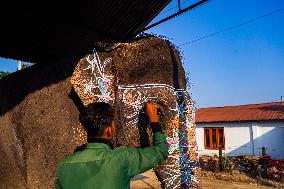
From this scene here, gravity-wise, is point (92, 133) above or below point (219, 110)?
below

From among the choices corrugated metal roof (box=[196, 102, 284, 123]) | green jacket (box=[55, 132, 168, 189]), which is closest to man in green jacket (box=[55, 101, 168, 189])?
green jacket (box=[55, 132, 168, 189])

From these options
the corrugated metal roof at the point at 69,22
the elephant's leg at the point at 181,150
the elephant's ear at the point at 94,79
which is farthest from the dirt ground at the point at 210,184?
the elephant's ear at the point at 94,79

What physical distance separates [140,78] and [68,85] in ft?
3.42

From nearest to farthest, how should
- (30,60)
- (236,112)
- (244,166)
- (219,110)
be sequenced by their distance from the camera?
(30,60) < (244,166) < (236,112) < (219,110)

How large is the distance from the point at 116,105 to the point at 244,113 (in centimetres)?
2017

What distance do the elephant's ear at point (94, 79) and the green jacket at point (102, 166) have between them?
6.02ft

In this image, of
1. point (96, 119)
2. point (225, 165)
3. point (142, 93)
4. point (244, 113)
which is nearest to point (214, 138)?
point (244, 113)

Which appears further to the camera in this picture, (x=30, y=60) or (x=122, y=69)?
(x=30, y=60)

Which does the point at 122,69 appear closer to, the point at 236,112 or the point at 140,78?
the point at 140,78

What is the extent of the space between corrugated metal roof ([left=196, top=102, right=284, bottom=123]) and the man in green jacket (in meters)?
18.8

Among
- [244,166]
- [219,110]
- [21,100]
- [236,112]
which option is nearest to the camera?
[21,100]

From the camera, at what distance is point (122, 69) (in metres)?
4.31

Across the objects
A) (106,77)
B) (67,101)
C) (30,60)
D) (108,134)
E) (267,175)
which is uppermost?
(30,60)

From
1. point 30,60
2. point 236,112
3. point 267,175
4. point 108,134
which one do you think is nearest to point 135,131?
point 108,134
